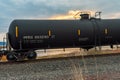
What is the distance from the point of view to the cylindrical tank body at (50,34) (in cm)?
1862

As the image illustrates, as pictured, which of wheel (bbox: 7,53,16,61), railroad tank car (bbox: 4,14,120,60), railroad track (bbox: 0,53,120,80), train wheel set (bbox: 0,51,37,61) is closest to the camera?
railroad track (bbox: 0,53,120,80)

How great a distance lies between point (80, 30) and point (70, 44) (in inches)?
56.4

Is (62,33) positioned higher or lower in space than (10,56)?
higher

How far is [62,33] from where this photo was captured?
20.0 meters

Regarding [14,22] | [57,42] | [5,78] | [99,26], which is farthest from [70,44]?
[5,78]

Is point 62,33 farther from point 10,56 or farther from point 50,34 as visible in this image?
point 10,56

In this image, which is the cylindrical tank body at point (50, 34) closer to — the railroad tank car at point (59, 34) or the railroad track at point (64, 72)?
the railroad tank car at point (59, 34)

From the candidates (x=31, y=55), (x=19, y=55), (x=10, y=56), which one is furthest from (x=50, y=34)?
(x=10, y=56)

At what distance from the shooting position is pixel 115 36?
22.4 m

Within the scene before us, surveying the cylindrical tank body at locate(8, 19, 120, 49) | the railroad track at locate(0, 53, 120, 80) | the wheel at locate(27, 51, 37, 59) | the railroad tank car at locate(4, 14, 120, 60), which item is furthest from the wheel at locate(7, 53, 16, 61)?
the railroad track at locate(0, 53, 120, 80)

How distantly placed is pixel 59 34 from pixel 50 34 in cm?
81

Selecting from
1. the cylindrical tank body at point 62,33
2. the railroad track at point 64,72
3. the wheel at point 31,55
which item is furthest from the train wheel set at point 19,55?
the railroad track at point 64,72

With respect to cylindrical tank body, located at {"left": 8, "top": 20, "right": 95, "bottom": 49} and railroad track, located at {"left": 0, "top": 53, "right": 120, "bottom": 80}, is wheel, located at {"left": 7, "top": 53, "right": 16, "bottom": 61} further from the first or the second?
railroad track, located at {"left": 0, "top": 53, "right": 120, "bottom": 80}

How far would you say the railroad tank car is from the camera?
18625 mm
